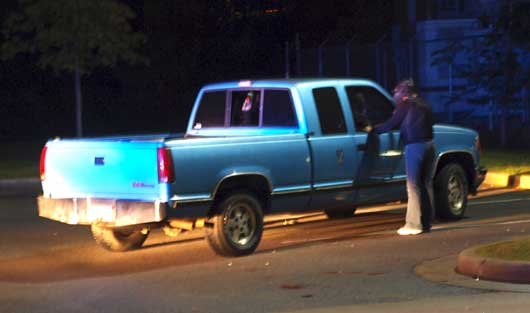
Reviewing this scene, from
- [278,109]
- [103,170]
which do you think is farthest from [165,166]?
[278,109]

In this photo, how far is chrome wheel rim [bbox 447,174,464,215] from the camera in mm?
13734

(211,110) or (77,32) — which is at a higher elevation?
(77,32)

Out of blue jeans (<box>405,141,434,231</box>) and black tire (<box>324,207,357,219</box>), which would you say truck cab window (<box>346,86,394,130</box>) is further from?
black tire (<box>324,207,357,219</box>)

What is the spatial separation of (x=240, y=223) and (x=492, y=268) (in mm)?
3067

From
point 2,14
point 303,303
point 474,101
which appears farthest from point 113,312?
point 2,14

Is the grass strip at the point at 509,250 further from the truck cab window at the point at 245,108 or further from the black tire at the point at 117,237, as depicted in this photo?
the black tire at the point at 117,237

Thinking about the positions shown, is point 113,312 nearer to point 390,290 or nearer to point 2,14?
point 390,290

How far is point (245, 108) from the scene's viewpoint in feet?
42.8

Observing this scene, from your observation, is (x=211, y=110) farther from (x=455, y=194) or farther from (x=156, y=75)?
(x=156, y=75)

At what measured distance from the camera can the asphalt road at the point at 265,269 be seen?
909 cm

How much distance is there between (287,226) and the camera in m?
14.3

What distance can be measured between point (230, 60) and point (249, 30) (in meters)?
2.15

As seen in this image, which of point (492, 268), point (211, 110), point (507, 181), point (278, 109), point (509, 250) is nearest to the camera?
point (492, 268)

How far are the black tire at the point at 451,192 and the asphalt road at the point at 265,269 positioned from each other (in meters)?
0.21
